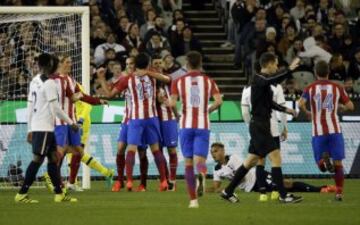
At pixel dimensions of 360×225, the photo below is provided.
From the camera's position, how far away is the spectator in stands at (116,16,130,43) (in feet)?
90.1

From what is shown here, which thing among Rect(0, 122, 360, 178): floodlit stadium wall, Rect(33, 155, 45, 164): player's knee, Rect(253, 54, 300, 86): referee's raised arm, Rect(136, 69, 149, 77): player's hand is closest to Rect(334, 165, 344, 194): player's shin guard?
Rect(253, 54, 300, 86): referee's raised arm

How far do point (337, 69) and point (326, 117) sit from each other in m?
9.60

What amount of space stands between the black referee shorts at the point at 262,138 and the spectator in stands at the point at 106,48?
9868 mm

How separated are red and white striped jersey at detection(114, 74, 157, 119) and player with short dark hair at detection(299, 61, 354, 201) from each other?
114 inches

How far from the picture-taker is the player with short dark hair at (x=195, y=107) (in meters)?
16.1

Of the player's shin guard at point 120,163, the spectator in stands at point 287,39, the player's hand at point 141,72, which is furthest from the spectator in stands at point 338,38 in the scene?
the player's hand at point 141,72

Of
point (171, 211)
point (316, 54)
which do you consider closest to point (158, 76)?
point (171, 211)

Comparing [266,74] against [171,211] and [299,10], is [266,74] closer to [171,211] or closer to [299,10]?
[171,211]

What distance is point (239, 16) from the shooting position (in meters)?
28.5

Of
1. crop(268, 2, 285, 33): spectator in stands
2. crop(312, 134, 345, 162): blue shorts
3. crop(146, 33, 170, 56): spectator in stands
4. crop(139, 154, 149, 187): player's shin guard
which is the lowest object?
crop(139, 154, 149, 187): player's shin guard

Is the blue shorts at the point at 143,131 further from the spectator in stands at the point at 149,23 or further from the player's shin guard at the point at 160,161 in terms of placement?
the spectator in stands at the point at 149,23

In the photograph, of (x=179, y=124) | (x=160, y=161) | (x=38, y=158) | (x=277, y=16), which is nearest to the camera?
(x=38, y=158)

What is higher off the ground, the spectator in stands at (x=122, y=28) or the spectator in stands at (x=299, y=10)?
the spectator in stands at (x=299, y=10)

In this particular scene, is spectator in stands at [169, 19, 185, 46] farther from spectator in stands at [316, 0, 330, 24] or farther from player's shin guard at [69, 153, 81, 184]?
player's shin guard at [69, 153, 81, 184]
